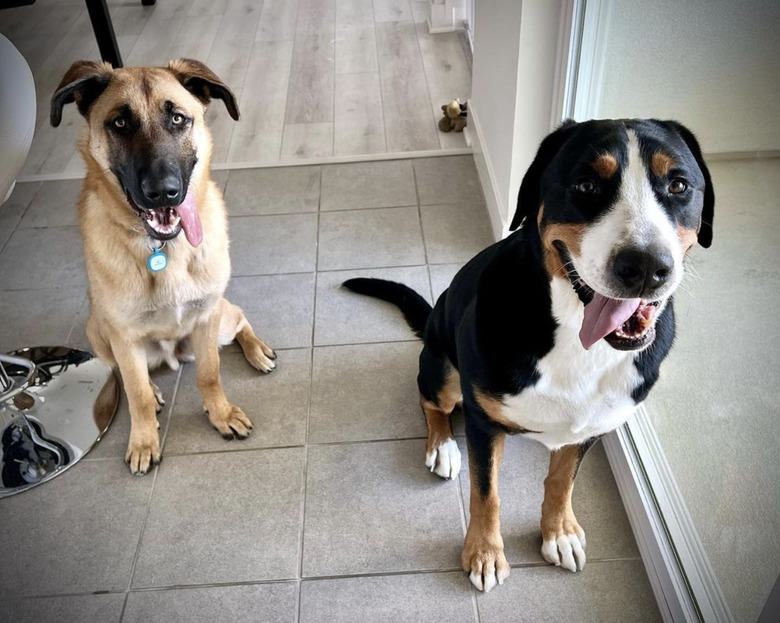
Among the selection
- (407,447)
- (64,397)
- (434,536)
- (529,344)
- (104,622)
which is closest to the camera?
(529,344)

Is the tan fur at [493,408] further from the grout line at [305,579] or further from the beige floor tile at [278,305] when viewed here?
the beige floor tile at [278,305]

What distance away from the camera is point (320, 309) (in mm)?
2475

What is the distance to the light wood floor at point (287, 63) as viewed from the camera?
3.48m

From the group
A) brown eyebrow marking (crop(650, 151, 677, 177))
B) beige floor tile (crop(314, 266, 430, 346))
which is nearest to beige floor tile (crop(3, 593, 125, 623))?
beige floor tile (crop(314, 266, 430, 346))

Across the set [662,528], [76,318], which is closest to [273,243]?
[76,318]

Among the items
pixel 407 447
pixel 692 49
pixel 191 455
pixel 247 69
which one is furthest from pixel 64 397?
pixel 247 69

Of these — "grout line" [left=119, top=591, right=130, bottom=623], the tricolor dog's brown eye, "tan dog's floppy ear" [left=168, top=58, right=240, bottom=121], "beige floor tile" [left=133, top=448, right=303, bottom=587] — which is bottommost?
"grout line" [left=119, top=591, right=130, bottom=623]

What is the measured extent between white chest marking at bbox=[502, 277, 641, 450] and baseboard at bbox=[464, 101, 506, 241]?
1.32 m

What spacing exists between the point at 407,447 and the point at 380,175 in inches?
62.6

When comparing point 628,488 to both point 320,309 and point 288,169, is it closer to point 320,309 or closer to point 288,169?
point 320,309

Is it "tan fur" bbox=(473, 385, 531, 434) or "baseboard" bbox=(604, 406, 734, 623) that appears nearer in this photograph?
"tan fur" bbox=(473, 385, 531, 434)

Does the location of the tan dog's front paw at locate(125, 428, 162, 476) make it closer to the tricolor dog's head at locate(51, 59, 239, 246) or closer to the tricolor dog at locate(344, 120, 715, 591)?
the tricolor dog's head at locate(51, 59, 239, 246)

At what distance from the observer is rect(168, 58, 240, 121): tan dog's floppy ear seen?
1.74 m

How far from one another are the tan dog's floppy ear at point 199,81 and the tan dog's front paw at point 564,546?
53.7 inches
